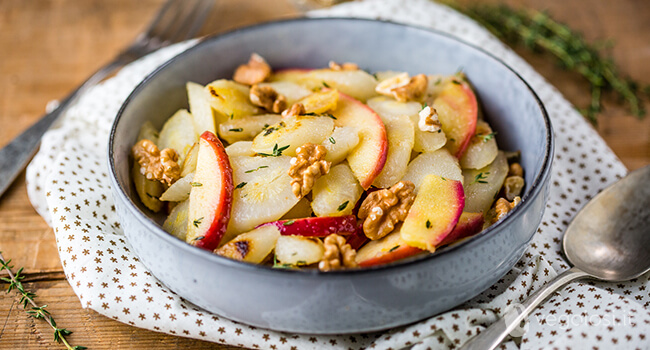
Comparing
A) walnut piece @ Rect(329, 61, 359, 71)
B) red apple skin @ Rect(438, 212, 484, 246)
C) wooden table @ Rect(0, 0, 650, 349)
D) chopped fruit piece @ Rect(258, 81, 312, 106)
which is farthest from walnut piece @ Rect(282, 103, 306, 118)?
wooden table @ Rect(0, 0, 650, 349)

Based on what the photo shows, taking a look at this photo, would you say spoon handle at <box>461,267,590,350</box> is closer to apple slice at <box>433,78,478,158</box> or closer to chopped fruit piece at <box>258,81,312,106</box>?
apple slice at <box>433,78,478,158</box>

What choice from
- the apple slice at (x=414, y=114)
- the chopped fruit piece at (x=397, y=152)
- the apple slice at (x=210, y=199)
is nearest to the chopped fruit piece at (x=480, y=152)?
the apple slice at (x=414, y=114)

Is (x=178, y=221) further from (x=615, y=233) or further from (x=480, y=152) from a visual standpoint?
(x=615, y=233)

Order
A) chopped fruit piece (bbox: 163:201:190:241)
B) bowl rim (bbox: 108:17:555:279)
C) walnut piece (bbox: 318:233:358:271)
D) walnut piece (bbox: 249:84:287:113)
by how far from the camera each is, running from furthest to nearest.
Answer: walnut piece (bbox: 249:84:287:113), chopped fruit piece (bbox: 163:201:190:241), walnut piece (bbox: 318:233:358:271), bowl rim (bbox: 108:17:555:279)

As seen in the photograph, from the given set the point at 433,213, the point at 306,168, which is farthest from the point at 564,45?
the point at 306,168

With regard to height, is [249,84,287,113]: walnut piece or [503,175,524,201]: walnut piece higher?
[503,175,524,201]: walnut piece
